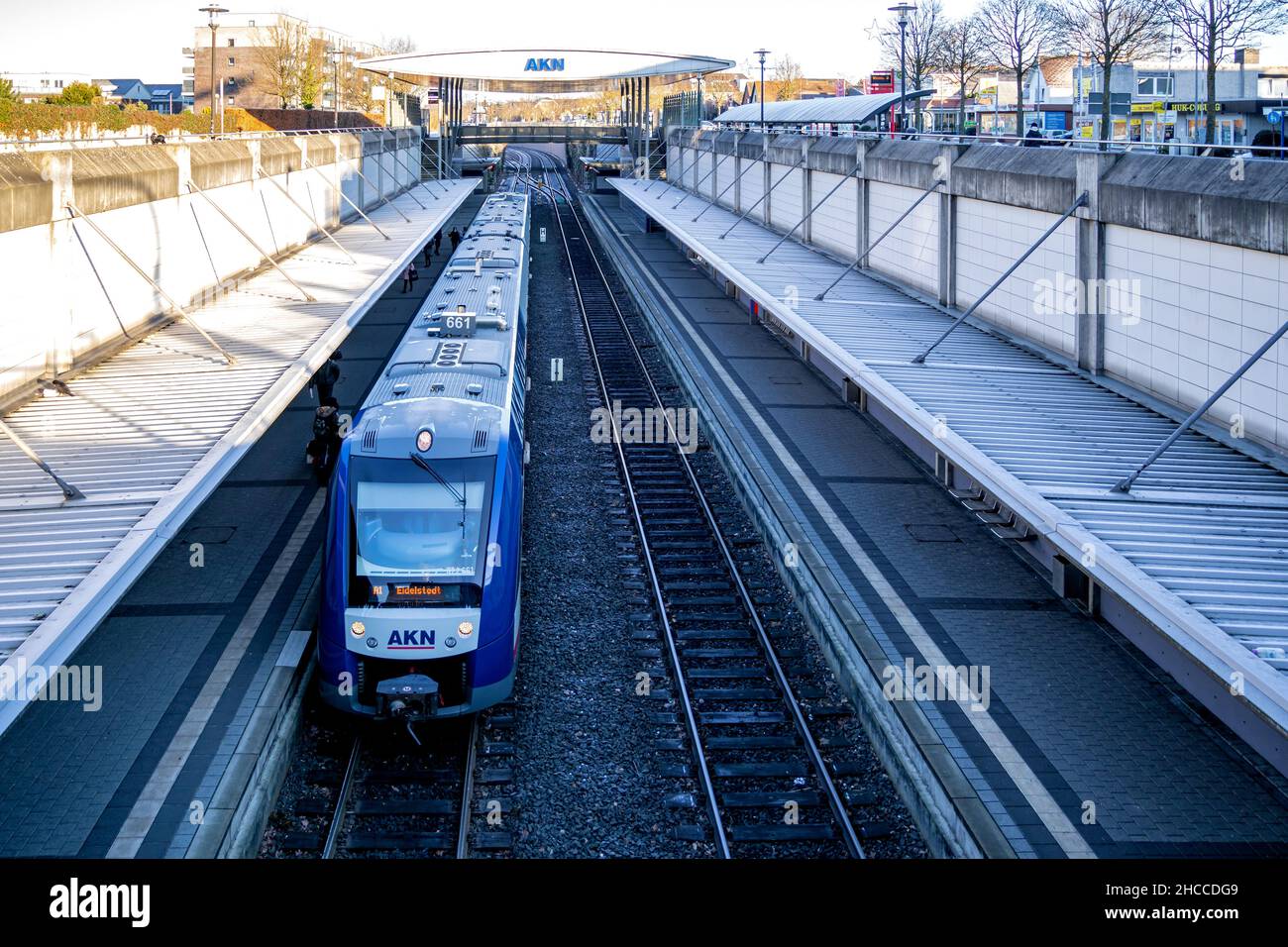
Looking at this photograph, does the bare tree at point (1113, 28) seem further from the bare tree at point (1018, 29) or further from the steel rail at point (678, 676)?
the steel rail at point (678, 676)

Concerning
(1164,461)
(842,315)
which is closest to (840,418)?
(842,315)

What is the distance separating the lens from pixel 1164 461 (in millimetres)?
12438

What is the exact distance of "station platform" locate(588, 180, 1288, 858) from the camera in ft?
31.5

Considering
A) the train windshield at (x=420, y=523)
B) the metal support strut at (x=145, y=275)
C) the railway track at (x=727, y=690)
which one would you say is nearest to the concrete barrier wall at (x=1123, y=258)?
the railway track at (x=727, y=690)

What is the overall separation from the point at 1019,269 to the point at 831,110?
2181cm

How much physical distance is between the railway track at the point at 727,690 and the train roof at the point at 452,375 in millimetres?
3172

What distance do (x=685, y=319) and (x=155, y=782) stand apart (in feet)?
78.2

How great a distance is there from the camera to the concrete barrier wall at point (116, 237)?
46.8 ft

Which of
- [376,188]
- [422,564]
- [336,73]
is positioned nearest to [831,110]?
[376,188]

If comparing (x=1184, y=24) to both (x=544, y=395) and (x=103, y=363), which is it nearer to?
(x=544, y=395)

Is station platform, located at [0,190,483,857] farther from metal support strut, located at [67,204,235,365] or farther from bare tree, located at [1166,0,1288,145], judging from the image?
bare tree, located at [1166,0,1288,145]

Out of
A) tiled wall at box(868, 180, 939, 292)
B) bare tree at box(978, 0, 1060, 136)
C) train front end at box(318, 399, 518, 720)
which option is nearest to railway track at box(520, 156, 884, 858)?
train front end at box(318, 399, 518, 720)

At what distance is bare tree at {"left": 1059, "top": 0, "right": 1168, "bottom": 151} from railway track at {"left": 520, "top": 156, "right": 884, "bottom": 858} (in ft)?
51.0

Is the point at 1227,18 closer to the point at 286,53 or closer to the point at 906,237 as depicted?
the point at 906,237
